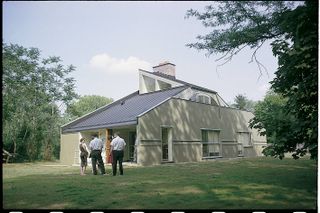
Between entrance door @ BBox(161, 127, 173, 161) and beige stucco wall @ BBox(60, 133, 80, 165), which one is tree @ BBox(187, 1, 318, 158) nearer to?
entrance door @ BBox(161, 127, 173, 161)

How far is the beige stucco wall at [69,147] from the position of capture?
1738cm

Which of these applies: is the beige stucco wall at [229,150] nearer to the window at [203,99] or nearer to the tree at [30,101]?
the window at [203,99]

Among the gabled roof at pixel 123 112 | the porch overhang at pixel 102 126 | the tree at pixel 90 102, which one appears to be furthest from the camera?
the tree at pixel 90 102

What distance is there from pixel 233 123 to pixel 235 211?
16752 mm

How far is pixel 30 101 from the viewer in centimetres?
2139

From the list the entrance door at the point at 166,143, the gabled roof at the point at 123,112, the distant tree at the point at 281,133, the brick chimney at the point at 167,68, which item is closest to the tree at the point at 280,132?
the distant tree at the point at 281,133

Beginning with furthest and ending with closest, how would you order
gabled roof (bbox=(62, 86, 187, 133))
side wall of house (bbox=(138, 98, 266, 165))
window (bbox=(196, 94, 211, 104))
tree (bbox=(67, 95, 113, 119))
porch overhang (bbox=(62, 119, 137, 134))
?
tree (bbox=(67, 95, 113, 119)) → window (bbox=(196, 94, 211, 104)) → gabled roof (bbox=(62, 86, 187, 133)) → side wall of house (bbox=(138, 98, 266, 165)) → porch overhang (bbox=(62, 119, 137, 134))

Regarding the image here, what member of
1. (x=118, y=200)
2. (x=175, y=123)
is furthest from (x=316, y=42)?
(x=175, y=123)

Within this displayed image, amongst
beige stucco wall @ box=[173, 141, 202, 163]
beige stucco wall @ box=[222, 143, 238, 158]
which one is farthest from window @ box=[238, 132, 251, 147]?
beige stucco wall @ box=[173, 141, 202, 163]

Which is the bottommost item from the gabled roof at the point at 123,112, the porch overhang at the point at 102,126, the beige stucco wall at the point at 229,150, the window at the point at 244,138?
the beige stucco wall at the point at 229,150

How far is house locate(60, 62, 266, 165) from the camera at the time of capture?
14.5 metres

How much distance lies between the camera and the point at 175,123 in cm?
1584

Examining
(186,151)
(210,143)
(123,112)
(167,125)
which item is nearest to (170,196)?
(167,125)

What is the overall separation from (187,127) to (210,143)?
8.51 ft
